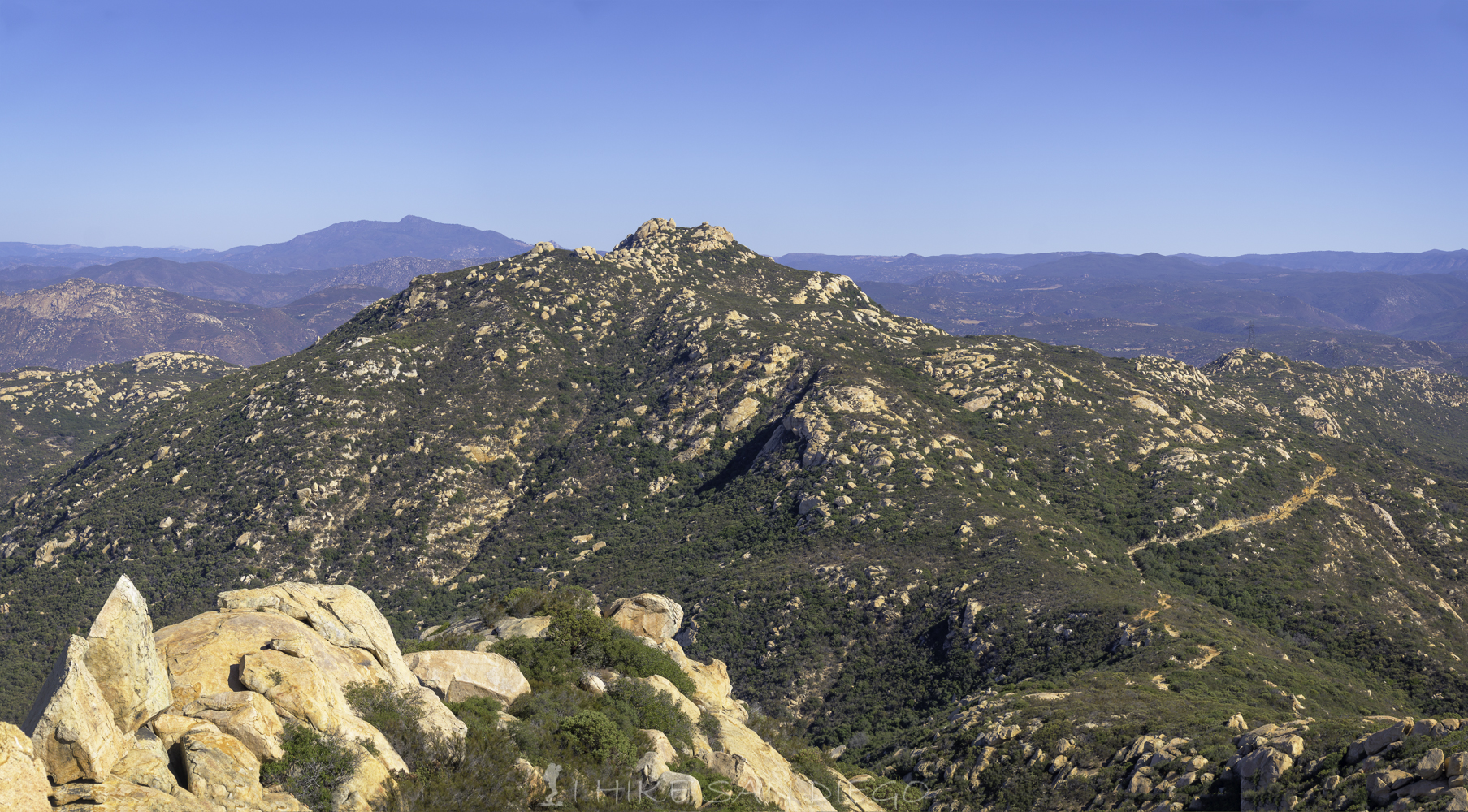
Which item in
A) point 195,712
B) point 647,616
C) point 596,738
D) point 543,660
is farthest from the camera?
point 647,616

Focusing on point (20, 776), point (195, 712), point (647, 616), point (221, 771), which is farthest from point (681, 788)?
point (647, 616)

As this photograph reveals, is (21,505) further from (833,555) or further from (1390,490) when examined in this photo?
(1390,490)

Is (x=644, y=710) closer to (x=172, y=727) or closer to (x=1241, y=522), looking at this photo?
(x=172, y=727)

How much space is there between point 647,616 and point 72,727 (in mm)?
40223

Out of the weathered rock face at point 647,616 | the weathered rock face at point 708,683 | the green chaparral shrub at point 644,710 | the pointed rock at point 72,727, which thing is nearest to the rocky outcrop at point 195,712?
the pointed rock at point 72,727

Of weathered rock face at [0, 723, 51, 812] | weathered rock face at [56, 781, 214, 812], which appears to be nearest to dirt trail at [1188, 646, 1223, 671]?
weathered rock face at [56, 781, 214, 812]

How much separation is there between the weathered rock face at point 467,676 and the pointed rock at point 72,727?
1596cm

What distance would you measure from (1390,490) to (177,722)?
159624 millimetres

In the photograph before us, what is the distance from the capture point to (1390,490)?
12369 cm

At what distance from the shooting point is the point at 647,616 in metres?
57.2

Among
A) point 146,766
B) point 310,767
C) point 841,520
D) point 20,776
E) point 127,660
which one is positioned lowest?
point 841,520

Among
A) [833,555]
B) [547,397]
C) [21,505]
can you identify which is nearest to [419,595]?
[547,397]

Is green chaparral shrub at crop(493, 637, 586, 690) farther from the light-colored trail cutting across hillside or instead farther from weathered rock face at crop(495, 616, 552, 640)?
the light-colored trail cutting across hillside

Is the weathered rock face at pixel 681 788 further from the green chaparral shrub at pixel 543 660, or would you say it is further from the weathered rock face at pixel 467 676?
the green chaparral shrub at pixel 543 660
